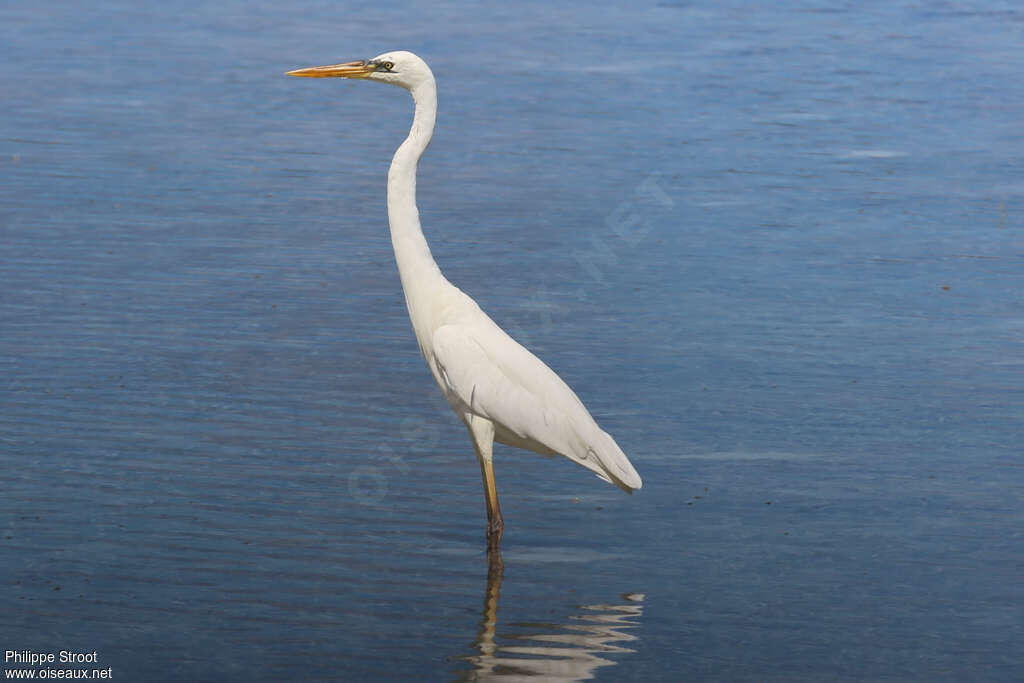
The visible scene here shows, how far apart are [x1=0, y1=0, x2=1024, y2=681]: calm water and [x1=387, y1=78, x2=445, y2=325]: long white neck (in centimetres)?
95

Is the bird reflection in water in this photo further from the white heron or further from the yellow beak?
the yellow beak

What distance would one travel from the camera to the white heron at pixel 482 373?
7.25 metres

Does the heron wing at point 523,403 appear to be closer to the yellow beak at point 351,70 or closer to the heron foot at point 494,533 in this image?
the heron foot at point 494,533

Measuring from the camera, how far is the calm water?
255 inches

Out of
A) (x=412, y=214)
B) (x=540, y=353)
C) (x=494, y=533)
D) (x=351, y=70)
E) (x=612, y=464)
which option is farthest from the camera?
(x=540, y=353)

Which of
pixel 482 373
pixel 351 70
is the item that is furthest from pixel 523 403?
pixel 351 70

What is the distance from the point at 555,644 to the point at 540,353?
3.44m

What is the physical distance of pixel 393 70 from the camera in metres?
7.68

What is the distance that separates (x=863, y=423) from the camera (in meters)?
8.62

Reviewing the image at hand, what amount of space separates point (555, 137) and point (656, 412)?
6164mm

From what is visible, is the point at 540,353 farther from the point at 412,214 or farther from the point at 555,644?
the point at 555,644

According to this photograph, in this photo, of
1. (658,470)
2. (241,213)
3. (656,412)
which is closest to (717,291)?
(656,412)

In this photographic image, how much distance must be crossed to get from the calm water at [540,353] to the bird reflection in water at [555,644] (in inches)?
0.9

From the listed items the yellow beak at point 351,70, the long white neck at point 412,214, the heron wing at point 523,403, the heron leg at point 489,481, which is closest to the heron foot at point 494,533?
the heron leg at point 489,481
